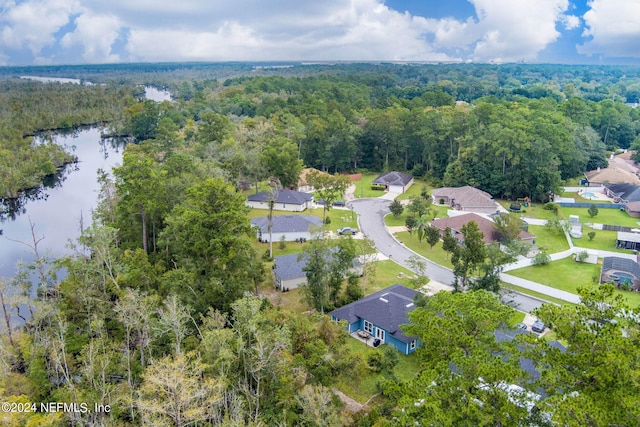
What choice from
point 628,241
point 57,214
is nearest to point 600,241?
point 628,241

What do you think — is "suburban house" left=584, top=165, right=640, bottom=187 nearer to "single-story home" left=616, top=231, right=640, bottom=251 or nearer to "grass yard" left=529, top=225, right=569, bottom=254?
"grass yard" left=529, top=225, right=569, bottom=254

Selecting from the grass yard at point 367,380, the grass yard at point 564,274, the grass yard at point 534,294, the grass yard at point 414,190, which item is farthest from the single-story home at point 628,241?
the grass yard at point 367,380

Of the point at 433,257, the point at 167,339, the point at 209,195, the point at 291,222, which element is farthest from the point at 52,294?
the point at 433,257

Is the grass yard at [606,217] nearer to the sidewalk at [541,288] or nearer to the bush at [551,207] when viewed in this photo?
the bush at [551,207]

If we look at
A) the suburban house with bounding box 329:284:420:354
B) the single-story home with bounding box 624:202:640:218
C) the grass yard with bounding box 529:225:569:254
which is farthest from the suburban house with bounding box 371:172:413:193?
the suburban house with bounding box 329:284:420:354

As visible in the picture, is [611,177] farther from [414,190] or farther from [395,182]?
[395,182]

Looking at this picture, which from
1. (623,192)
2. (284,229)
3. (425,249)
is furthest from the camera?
(623,192)
